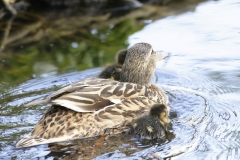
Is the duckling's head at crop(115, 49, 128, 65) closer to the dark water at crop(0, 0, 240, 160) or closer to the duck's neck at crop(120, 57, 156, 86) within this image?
the dark water at crop(0, 0, 240, 160)

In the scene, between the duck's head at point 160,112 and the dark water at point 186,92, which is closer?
the dark water at point 186,92

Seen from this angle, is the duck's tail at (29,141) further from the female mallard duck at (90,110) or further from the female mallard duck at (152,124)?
the female mallard duck at (152,124)

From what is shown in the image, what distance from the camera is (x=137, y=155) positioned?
5.37 meters

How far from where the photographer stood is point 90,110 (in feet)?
19.0

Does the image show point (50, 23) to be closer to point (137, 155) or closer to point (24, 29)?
point (24, 29)

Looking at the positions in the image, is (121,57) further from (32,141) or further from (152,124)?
(32,141)

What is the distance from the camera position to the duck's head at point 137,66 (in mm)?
6793

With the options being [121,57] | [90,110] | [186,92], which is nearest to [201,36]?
[121,57]

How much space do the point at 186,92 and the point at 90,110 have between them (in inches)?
65.5

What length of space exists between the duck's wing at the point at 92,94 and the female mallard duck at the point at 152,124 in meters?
0.31

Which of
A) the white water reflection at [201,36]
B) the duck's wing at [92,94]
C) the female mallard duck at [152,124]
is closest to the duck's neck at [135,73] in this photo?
the duck's wing at [92,94]

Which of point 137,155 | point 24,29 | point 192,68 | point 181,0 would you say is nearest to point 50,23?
point 24,29

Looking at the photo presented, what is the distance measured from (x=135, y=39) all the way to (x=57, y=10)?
238 centimetres

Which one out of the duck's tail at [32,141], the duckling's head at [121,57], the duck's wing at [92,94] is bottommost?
A: the duck's tail at [32,141]
